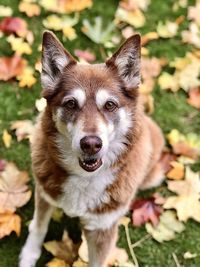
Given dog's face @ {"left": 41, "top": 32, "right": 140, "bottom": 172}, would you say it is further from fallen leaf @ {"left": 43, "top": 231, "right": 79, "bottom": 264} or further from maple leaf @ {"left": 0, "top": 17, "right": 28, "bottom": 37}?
maple leaf @ {"left": 0, "top": 17, "right": 28, "bottom": 37}

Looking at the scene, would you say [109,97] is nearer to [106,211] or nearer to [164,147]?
[106,211]

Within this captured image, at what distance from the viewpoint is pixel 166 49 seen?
522 cm

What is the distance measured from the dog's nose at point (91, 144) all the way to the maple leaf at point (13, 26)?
90.8 inches

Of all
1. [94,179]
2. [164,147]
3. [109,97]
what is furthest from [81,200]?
[164,147]

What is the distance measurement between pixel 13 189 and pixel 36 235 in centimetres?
44

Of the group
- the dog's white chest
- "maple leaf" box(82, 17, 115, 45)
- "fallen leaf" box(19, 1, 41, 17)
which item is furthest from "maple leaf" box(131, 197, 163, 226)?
"fallen leaf" box(19, 1, 41, 17)

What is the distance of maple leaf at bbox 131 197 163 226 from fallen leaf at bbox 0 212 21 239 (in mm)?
867

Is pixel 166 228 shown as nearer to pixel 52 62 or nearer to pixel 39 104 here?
pixel 39 104

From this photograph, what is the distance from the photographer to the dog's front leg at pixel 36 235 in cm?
367

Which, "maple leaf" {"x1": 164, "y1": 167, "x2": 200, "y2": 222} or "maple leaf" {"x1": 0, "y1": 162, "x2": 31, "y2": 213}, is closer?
"maple leaf" {"x1": 0, "y1": 162, "x2": 31, "y2": 213}

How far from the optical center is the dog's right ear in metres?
3.12

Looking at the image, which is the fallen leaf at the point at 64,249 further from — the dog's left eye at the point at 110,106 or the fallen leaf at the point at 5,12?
the fallen leaf at the point at 5,12

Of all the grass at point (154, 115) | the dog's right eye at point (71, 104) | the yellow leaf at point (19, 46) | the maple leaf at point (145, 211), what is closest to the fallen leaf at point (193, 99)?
the grass at point (154, 115)

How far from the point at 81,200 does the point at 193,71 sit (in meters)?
2.08
